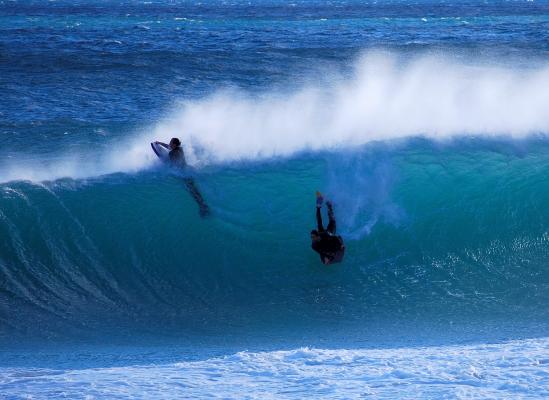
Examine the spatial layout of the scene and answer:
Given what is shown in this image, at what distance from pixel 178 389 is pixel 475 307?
13.0ft

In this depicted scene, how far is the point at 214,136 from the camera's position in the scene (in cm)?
1405

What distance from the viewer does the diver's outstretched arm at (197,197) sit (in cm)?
1158

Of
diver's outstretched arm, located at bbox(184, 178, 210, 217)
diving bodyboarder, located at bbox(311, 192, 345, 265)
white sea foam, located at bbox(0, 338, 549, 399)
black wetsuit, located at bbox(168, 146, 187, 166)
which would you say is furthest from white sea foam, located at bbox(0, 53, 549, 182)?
white sea foam, located at bbox(0, 338, 549, 399)

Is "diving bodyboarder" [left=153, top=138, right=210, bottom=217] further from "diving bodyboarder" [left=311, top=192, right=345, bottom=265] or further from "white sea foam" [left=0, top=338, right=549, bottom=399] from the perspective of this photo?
"white sea foam" [left=0, top=338, right=549, bottom=399]

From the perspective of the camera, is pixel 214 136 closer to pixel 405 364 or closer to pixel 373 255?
pixel 373 255

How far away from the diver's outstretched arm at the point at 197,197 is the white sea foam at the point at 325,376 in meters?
3.74

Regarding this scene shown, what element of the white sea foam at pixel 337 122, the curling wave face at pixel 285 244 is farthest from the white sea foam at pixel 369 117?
the curling wave face at pixel 285 244

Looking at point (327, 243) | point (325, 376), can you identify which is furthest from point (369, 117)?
point (325, 376)

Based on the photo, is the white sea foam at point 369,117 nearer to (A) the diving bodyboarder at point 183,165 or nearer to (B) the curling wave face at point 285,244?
(B) the curling wave face at point 285,244

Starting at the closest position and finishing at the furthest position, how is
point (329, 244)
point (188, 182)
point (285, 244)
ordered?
point (329, 244)
point (285, 244)
point (188, 182)

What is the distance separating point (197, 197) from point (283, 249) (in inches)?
76.6

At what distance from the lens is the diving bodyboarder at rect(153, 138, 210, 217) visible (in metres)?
11.7

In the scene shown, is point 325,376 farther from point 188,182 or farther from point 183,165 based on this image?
point 183,165

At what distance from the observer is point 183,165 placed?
12.5m
